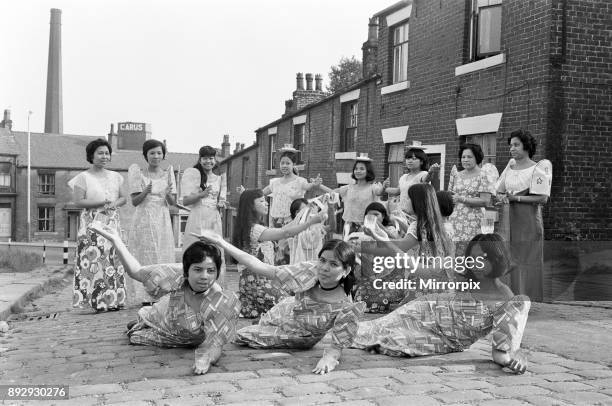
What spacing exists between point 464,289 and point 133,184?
14.9ft

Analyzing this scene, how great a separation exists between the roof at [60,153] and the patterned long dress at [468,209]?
45202mm

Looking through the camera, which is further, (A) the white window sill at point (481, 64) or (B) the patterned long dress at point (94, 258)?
(A) the white window sill at point (481, 64)

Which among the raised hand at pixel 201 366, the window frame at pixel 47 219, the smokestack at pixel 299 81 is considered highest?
the smokestack at pixel 299 81

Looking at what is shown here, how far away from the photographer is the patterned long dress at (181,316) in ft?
15.9

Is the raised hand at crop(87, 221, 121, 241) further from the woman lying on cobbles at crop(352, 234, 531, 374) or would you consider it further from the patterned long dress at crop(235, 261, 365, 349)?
the woman lying on cobbles at crop(352, 234, 531, 374)

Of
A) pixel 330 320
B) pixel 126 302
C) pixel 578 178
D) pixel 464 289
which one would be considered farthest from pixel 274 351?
pixel 578 178

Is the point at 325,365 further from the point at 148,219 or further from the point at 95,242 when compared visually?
the point at 148,219

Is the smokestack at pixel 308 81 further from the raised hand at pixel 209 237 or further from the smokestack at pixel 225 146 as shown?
the smokestack at pixel 225 146

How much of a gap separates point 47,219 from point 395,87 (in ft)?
137

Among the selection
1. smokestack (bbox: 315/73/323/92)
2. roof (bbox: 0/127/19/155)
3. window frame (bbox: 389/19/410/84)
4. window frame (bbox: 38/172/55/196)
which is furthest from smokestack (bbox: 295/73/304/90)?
roof (bbox: 0/127/19/155)

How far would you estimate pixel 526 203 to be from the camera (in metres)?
7.58

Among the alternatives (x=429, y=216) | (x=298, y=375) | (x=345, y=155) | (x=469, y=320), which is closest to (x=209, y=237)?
(x=298, y=375)

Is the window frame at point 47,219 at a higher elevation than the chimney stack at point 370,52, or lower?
lower

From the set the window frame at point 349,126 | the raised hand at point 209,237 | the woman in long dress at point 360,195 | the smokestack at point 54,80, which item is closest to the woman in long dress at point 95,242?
the woman in long dress at point 360,195
